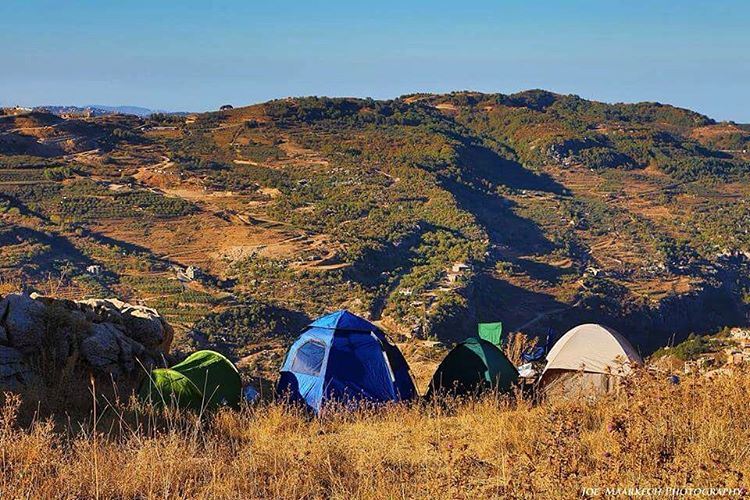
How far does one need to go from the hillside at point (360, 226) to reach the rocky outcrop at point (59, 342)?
382 centimetres

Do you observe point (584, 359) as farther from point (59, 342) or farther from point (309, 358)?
point (59, 342)

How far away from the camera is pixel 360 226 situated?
3169 cm

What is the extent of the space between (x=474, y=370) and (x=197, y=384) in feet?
12.8

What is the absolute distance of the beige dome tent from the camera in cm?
961

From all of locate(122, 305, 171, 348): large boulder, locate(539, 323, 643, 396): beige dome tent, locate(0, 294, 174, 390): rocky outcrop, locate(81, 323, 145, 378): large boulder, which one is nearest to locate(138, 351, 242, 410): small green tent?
locate(0, 294, 174, 390): rocky outcrop

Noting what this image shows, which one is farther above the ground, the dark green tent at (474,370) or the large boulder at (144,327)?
the large boulder at (144,327)

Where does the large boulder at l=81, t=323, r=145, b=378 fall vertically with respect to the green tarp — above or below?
above

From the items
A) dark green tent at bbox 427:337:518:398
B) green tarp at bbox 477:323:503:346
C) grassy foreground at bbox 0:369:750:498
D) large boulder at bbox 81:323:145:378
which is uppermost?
grassy foreground at bbox 0:369:750:498

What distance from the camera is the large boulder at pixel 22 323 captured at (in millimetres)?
7273

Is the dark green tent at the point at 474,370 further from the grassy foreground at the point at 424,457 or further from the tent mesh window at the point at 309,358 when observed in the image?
the grassy foreground at the point at 424,457

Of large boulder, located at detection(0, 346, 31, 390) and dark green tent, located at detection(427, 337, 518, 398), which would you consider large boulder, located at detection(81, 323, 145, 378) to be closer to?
large boulder, located at detection(0, 346, 31, 390)

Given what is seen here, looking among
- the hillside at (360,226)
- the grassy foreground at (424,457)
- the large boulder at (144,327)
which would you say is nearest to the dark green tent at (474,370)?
the grassy foreground at (424,457)

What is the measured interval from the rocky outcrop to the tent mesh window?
5.94 ft

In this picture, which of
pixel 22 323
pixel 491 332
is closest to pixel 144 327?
pixel 22 323
